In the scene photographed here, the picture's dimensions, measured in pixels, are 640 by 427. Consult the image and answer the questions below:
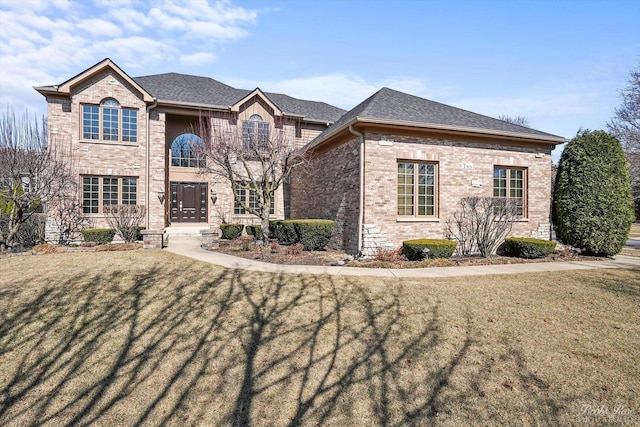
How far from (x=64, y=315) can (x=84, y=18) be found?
884 cm

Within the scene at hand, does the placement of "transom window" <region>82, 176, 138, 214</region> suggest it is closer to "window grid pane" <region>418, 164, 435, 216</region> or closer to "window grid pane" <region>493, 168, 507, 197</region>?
"window grid pane" <region>418, 164, 435, 216</region>

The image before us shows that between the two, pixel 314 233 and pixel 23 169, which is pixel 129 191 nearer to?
pixel 23 169

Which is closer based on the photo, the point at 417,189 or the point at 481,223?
the point at 481,223

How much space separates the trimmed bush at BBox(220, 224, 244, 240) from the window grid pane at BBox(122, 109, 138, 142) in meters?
5.79

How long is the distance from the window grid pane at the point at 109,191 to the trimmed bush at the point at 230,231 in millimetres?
4985

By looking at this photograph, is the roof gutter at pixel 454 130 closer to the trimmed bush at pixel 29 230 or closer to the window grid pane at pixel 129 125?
the window grid pane at pixel 129 125

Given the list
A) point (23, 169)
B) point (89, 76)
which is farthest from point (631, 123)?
point (23, 169)

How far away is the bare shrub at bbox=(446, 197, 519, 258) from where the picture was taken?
10.4 m

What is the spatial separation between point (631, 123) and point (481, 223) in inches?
814

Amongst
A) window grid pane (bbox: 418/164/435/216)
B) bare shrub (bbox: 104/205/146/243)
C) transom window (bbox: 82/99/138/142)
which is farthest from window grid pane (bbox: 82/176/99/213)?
window grid pane (bbox: 418/164/435/216)

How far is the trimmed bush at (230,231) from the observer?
51.5 ft

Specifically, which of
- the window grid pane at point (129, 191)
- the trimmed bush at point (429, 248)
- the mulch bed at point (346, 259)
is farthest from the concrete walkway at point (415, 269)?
the window grid pane at point (129, 191)

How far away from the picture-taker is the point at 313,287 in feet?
21.1

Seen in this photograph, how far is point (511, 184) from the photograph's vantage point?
12297 mm
